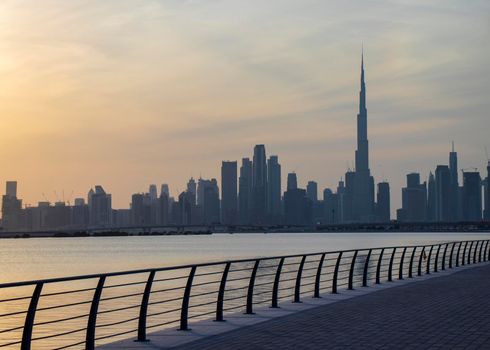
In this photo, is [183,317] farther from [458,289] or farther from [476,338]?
[458,289]

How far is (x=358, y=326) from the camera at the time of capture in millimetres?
16906

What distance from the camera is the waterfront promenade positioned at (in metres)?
14.2

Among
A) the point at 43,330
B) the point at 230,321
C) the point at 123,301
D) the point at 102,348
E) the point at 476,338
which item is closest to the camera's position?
the point at 102,348

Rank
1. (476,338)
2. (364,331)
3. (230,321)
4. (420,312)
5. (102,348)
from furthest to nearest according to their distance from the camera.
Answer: (420,312) → (230,321) → (364,331) → (476,338) → (102,348)

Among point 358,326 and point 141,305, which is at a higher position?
point 141,305

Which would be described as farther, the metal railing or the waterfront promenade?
the waterfront promenade

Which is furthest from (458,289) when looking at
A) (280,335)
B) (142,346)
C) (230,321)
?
(142,346)

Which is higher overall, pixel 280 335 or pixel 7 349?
pixel 280 335

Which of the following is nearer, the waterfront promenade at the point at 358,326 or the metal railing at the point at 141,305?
the metal railing at the point at 141,305

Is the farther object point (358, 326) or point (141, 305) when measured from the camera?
point (358, 326)

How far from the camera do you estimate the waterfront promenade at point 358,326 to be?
14250 mm

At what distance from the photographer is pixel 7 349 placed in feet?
93.8

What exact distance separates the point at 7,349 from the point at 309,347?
17.4m

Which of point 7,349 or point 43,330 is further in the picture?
point 43,330
